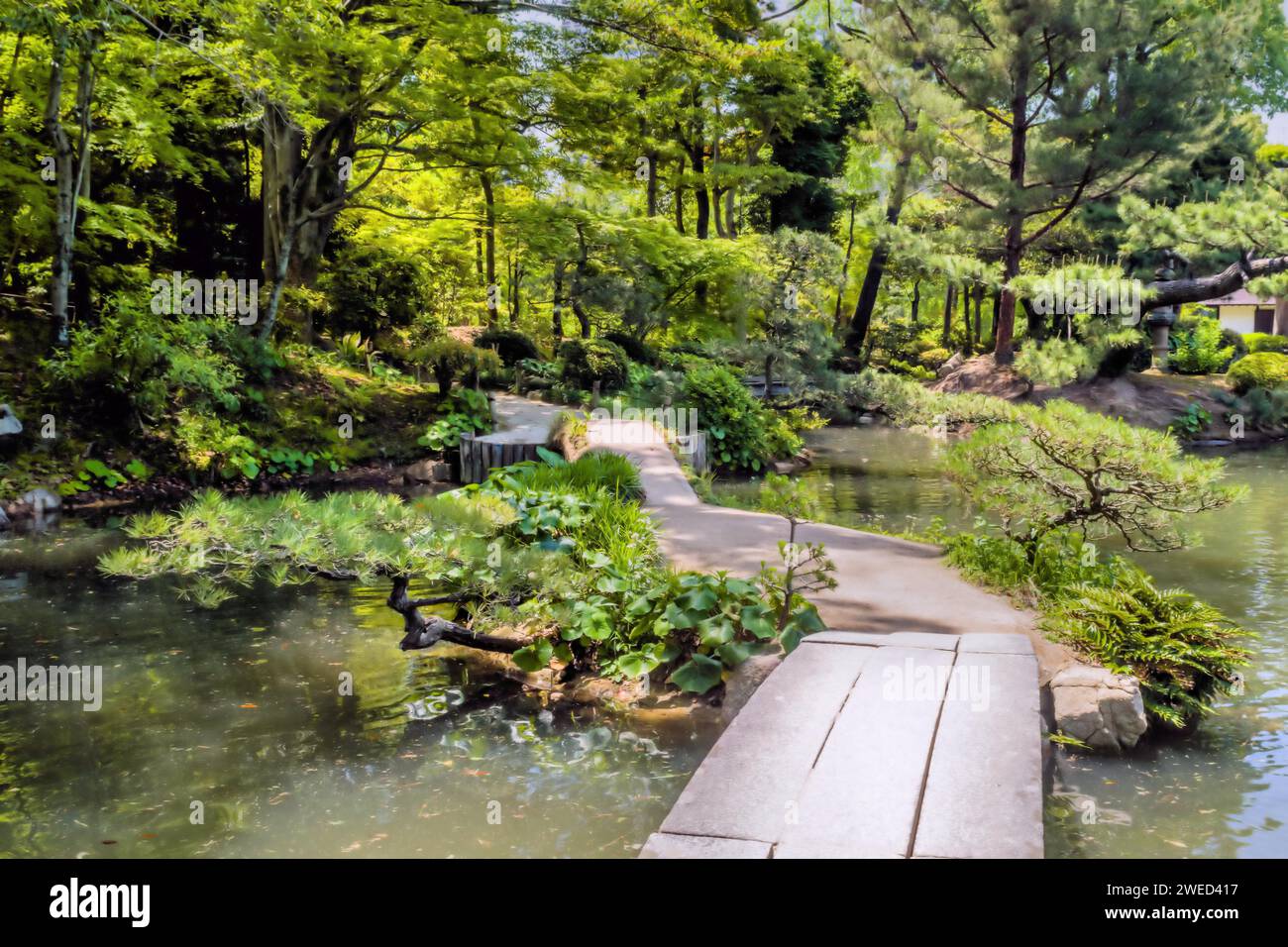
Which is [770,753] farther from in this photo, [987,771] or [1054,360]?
[1054,360]

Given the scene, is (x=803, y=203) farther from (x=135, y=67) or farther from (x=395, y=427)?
(x=135, y=67)

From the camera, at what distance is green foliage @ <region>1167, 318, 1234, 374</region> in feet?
72.6

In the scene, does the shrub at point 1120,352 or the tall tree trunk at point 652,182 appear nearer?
the shrub at point 1120,352

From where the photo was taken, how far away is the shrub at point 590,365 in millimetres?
17359

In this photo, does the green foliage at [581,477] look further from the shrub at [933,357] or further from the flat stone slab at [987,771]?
the shrub at [933,357]

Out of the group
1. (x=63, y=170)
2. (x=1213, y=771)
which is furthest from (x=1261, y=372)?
(x=63, y=170)

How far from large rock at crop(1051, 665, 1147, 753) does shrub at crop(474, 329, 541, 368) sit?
15.3 meters

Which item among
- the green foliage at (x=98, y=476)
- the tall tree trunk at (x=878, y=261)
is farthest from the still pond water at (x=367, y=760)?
the tall tree trunk at (x=878, y=261)

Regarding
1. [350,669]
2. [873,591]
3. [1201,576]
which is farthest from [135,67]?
[1201,576]

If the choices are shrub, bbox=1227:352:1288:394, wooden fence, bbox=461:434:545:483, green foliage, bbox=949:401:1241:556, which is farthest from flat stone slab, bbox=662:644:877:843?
shrub, bbox=1227:352:1288:394

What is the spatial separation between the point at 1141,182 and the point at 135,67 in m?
16.8

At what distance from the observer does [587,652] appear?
602cm

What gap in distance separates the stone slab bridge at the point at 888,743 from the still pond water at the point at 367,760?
23.8 inches

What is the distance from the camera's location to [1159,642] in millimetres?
5309
